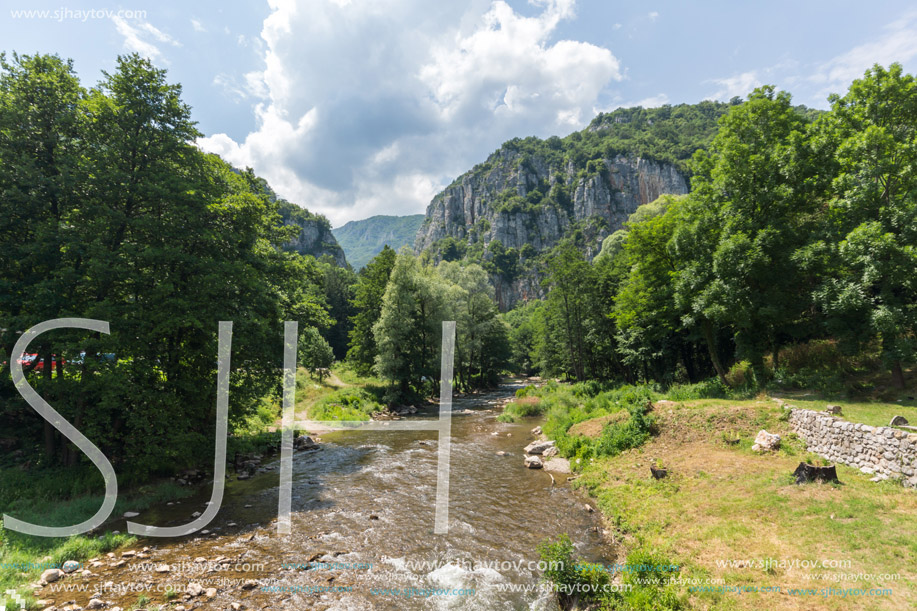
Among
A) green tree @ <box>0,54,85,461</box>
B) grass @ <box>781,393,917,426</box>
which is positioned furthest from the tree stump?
green tree @ <box>0,54,85,461</box>

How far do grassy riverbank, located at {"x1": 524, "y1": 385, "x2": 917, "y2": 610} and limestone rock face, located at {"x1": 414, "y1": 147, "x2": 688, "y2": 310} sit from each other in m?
133

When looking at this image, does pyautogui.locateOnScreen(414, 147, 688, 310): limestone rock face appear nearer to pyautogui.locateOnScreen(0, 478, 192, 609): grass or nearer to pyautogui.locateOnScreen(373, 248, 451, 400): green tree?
pyautogui.locateOnScreen(373, 248, 451, 400): green tree

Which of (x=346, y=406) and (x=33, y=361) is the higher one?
(x=33, y=361)

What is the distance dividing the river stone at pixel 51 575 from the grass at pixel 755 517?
477 inches

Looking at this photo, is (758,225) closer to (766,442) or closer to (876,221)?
(876,221)

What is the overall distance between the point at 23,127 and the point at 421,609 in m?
18.6

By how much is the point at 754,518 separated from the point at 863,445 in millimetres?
4551

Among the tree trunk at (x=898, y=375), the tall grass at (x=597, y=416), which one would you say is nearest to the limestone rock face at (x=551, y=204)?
the tall grass at (x=597, y=416)

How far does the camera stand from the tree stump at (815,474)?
923cm

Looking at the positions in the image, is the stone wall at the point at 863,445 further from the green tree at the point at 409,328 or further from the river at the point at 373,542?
the green tree at the point at 409,328

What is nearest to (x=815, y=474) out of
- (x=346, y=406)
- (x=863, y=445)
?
(x=863, y=445)

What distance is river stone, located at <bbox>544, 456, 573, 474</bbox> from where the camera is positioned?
587 inches

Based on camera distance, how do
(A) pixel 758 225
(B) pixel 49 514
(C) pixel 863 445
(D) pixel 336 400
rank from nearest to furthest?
(B) pixel 49 514 → (C) pixel 863 445 → (A) pixel 758 225 → (D) pixel 336 400

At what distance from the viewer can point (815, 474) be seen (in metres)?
9.36
